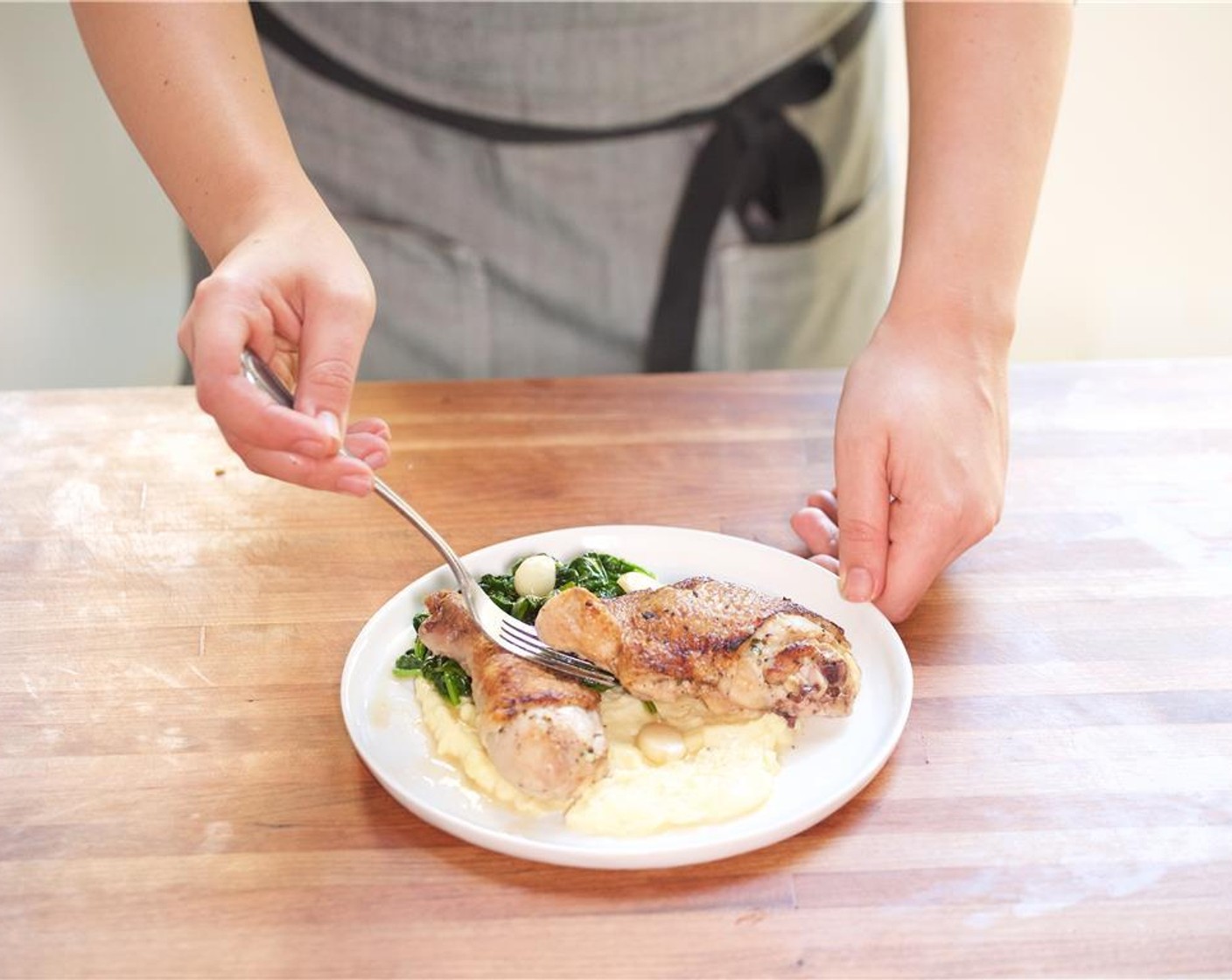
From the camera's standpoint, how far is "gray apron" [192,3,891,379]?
258 cm

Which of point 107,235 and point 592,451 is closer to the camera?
point 592,451

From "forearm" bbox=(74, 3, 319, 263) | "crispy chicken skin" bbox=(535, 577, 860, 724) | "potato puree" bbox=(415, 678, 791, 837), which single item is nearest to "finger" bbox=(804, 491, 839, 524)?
"crispy chicken skin" bbox=(535, 577, 860, 724)

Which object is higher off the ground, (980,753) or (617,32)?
(617,32)

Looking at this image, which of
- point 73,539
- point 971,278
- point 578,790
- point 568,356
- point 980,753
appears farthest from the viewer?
point 568,356

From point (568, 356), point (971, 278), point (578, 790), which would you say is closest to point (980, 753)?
point (578, 790)

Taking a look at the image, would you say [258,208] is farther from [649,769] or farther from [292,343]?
[649,769]

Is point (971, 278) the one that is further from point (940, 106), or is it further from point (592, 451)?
point (592, 451)

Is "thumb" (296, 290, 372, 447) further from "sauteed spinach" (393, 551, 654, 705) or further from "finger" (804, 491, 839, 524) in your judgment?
"finger" (804, 491, 839, 524)

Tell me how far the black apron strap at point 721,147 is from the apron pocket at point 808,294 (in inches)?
2.0

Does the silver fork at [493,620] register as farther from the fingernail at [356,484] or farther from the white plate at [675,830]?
the white plate at [675,830]

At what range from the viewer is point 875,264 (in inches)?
118

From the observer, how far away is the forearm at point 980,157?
2.08 m

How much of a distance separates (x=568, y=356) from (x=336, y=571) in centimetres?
91

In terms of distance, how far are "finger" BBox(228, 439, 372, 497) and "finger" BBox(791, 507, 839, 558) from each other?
768 millimetres
